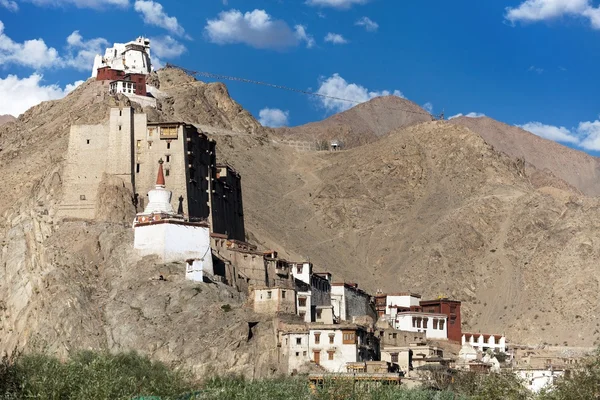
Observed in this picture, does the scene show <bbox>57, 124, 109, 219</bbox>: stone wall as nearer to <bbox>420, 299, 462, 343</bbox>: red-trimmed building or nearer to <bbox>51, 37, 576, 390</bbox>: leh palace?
<bbox>51, 37, 576, 390</bbox>: leh palace

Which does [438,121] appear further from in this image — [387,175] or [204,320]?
[204,320]

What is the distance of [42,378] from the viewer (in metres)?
44.6

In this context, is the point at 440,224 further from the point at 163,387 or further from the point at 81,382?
the point at 81,382

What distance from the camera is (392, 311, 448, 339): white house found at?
100062 mm

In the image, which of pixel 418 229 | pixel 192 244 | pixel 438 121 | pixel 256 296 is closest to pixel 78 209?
pixel 192 244

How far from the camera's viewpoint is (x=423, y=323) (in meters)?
102

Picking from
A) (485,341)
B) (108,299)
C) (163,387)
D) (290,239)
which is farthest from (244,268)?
(290,239)

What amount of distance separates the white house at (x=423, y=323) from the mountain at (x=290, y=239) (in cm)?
1622

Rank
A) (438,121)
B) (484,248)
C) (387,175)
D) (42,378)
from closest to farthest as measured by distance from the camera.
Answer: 1. (42,378)
2. (484,248)
3. (387,175)
4. (438,121)

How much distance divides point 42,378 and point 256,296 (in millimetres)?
33728

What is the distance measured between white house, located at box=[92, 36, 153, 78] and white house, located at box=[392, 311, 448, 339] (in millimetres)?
65919

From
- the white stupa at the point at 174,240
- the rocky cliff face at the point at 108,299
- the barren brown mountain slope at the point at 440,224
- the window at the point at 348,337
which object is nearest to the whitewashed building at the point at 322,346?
the window at the point at 348,337

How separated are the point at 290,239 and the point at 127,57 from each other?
38.3 meters

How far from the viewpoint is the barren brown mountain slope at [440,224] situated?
123812 mm
